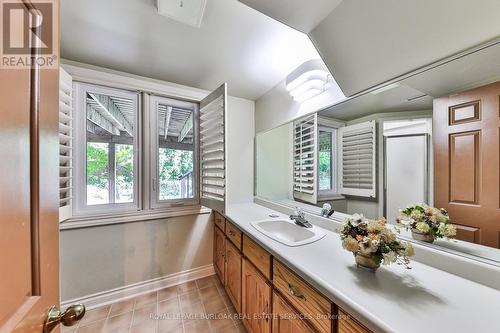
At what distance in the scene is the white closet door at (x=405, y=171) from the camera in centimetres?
103

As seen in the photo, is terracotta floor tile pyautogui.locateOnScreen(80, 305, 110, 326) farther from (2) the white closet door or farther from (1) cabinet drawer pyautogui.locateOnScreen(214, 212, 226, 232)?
(2) the white closet door

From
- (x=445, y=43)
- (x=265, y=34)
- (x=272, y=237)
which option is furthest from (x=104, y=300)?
(x=445, y=43)

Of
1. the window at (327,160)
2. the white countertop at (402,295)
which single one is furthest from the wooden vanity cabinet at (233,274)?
the window at (327,160)

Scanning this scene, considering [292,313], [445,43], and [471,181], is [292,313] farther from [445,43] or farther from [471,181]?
[445,43]

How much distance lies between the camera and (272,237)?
4.14ft

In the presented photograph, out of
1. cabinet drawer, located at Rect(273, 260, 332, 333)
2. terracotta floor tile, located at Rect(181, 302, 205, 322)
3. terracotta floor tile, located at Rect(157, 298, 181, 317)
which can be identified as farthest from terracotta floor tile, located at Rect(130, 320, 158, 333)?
cabinet drawer, located at Rect(273, 260, 332, 333)

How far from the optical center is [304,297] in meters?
0.88

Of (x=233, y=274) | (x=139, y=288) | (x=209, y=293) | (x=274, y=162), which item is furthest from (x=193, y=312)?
(x=274, y=162)

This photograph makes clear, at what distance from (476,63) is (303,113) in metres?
1.12

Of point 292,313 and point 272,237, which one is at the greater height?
point 272,237

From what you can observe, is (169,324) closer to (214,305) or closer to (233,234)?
(214,305)

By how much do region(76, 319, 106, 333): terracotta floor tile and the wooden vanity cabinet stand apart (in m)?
1.07

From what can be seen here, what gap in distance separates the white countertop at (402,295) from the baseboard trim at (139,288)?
165 centimetres

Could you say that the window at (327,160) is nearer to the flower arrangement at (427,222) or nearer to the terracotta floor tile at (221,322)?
the flower arrangement at (427,222)
